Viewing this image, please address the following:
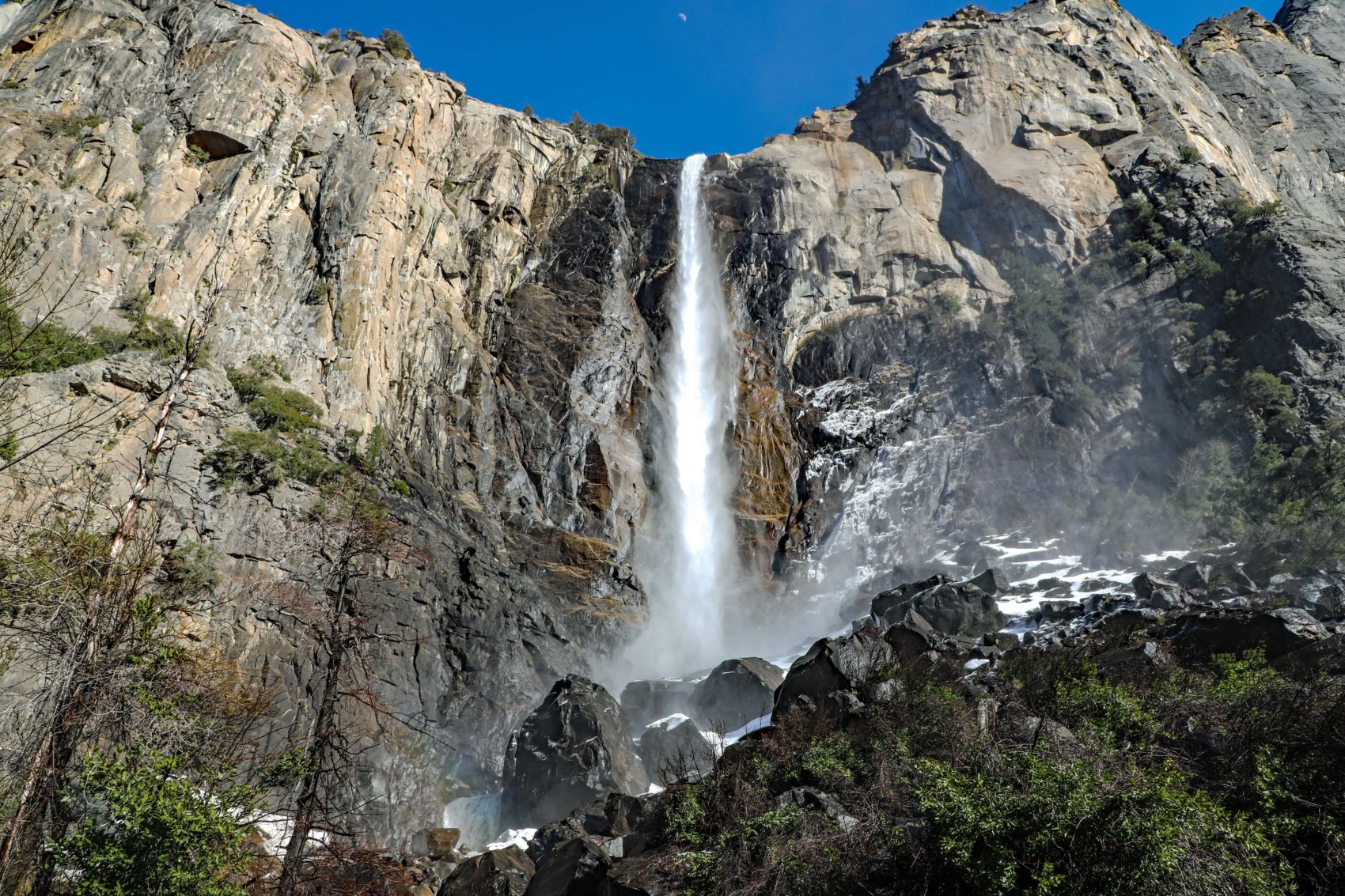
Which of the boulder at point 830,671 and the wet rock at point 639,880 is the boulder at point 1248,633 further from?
the wet rock at point 639,880

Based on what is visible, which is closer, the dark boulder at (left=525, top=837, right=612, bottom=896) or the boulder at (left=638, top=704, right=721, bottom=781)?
the dark boulder at (left=525, top=837, right=612, bottom=896)

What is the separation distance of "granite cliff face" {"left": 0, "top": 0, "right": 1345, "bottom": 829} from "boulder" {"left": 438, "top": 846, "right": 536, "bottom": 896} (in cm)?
643

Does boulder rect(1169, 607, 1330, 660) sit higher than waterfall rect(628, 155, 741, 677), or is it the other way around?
waterfall rect(628, 155, 741, 677)

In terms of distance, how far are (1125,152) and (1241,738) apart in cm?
4625

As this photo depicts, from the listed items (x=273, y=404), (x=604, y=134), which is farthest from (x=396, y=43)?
(x=273, y=404)

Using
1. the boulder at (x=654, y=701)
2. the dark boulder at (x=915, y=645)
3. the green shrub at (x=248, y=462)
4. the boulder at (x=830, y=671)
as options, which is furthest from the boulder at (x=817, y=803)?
the green shrub at (x=248, y=462)

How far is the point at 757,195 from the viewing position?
48.9 meters

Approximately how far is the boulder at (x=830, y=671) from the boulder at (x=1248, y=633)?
633cm

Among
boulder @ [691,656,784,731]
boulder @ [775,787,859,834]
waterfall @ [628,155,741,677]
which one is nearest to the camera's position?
boulder @ [775,787,859,834]

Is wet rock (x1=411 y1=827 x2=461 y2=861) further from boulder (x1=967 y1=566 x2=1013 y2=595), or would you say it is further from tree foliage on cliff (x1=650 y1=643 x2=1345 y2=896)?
boulder (x1=967 y1=566 x2=1013 y2=595)

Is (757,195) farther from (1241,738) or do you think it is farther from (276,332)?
(1241,738)

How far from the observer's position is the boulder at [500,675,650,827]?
64.4 feet

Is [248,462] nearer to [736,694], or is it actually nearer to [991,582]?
[736,694]

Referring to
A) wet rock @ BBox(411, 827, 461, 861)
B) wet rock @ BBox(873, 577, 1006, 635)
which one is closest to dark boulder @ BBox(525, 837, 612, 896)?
wet rock @ BBox(411, 827, 461, 861)
